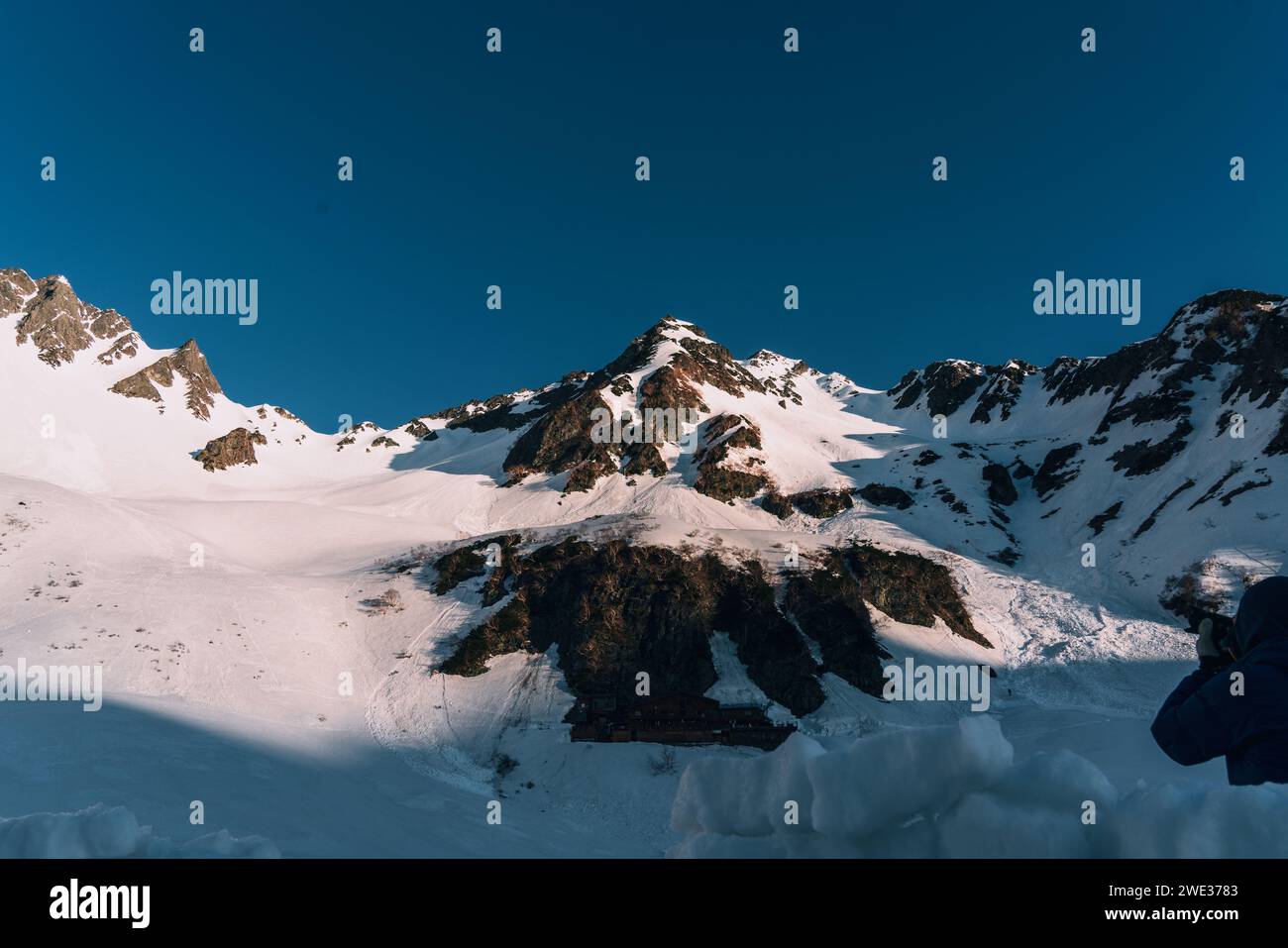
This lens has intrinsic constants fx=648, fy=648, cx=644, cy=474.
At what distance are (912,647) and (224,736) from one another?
4405 cm

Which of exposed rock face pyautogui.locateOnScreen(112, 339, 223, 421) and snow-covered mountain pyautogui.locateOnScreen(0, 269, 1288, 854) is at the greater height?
exposed rock face pyautogui.locateOnScreen(112, 339, 223, 421)

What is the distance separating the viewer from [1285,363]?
71.7 m

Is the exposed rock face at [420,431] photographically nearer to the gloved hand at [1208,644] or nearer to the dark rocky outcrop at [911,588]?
the dark rocky outcrop at [911,588]

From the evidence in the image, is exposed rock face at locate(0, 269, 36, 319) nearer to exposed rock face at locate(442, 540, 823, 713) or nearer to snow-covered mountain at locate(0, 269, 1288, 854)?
snow-covered mountain at locate(0, 269, 1288, 854)

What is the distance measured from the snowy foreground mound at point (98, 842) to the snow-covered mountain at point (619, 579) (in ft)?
45.5

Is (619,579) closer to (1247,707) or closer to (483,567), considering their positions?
(483,567)

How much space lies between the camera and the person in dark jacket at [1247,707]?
4.45 metres

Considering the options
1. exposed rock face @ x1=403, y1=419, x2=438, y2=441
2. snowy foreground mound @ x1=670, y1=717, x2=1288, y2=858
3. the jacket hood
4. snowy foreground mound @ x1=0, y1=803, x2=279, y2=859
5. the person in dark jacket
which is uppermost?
exposed rock face @ x1=403, y1=419, x2=438, y2=441

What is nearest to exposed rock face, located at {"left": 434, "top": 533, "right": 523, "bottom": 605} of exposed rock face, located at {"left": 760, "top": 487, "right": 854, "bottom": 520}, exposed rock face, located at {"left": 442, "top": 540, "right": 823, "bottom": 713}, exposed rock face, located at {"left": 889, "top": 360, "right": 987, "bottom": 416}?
exposed rock face, located at {"left": 442, "top": 540, "right": 823, "bottom": 713}

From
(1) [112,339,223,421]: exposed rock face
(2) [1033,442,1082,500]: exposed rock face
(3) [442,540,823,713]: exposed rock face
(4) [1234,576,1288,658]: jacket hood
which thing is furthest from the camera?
(1) [112,339,223,421]: exposed rock face

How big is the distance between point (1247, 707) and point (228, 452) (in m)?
151

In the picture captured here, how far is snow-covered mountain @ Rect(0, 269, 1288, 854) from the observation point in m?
34.6

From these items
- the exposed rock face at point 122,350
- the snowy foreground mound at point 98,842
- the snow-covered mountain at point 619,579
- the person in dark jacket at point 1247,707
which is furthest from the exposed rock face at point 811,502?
the exposed rock face at point 122,350

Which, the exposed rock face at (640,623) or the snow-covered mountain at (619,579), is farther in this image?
the exposed rock face at (640,623)
